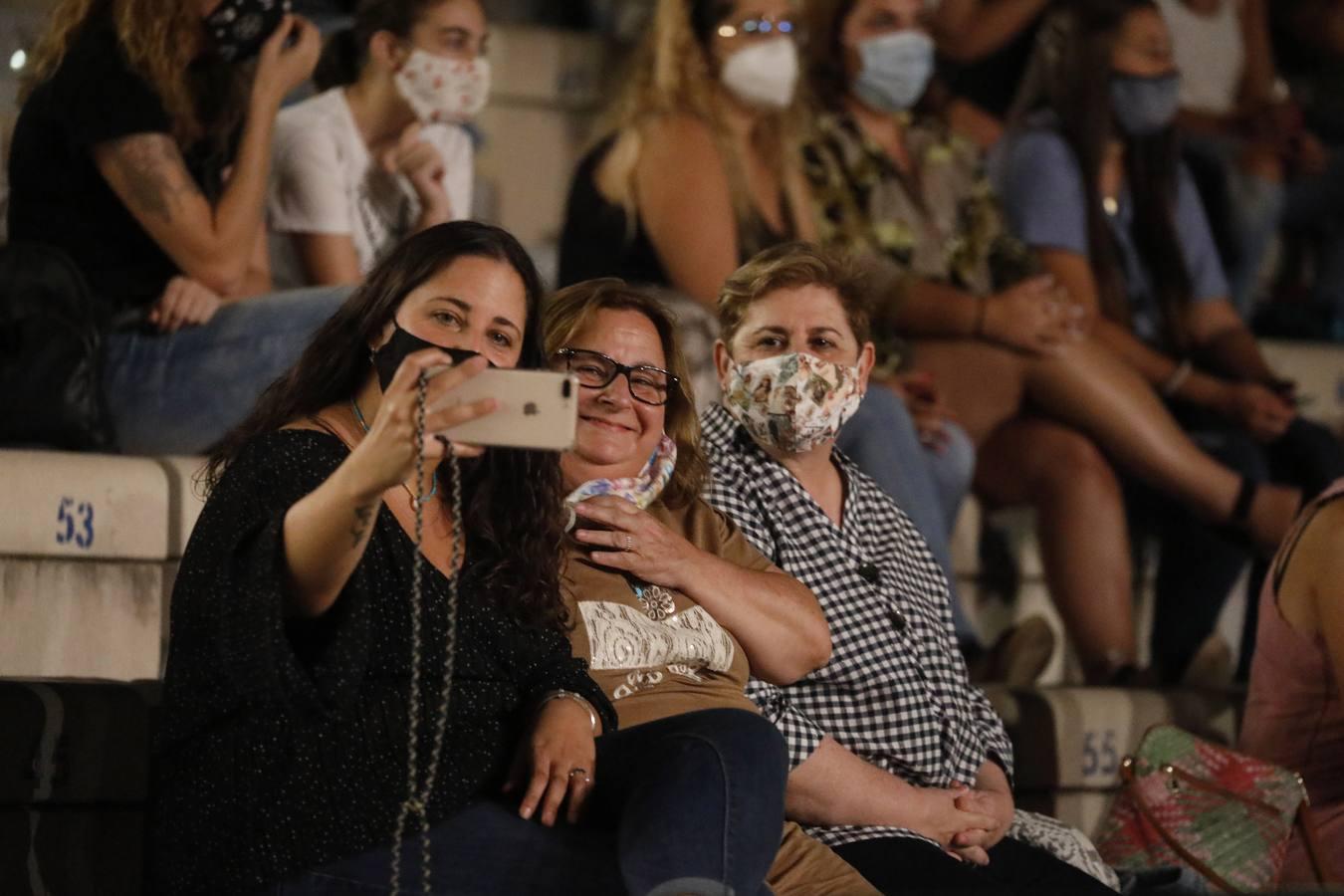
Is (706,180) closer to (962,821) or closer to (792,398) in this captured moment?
Answer: (792,398)

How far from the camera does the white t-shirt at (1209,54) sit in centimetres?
531

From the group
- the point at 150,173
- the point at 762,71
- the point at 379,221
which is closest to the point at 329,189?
the point at 379,221

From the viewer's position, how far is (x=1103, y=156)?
15.0 feet

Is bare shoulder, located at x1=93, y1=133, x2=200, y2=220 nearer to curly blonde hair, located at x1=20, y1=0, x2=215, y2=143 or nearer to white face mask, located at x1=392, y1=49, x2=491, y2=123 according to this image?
curly blonde hair, located at x1=20, y1=0, x2=215, y2=143

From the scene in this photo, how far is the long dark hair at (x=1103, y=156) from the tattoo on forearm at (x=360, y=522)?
126 inches

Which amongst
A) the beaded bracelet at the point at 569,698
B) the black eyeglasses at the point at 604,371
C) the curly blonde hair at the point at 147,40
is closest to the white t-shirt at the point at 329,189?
the curly blonde hair at the point at 147,40

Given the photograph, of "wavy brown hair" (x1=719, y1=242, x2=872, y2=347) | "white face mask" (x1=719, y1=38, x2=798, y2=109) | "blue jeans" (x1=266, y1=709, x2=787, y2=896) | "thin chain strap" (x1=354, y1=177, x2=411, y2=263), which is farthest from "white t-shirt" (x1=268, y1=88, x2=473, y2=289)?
"blue jeans" (x1=266, y1=709, x2=787, y2=896)

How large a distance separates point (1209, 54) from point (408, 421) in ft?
14.0

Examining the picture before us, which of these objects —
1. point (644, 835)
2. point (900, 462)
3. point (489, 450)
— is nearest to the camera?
point (644, 835)

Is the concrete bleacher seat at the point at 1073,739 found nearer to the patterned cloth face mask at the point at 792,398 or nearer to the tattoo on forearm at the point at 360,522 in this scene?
the patterned cloth face mask at the point at 792,398

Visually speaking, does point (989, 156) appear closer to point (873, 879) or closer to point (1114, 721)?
point (1114, 721)

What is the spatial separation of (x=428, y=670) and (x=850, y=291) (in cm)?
106

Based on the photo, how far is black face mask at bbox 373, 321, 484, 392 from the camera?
6.21ft

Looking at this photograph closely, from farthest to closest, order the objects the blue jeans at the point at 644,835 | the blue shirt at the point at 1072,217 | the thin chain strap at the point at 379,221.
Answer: the blue shirt at the point at 1072,217 < the thin chain strap at the point at 379,221 < the blue jeans at the point at 644,835
